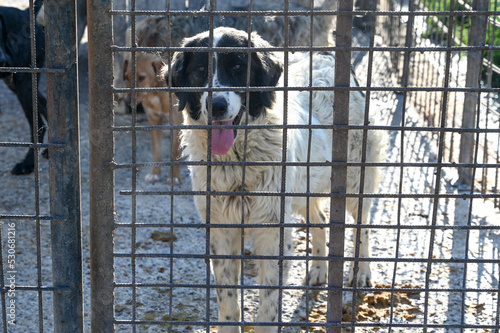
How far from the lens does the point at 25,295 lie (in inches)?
181

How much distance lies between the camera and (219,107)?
11.4 feet

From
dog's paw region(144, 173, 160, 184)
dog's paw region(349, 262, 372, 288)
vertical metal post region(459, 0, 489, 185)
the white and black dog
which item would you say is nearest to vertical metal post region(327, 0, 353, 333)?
the white and black dog

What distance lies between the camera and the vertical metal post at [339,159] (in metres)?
2.68

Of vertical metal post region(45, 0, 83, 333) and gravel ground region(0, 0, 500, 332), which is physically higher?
vertical metal post region(45, 0, 83, 333)

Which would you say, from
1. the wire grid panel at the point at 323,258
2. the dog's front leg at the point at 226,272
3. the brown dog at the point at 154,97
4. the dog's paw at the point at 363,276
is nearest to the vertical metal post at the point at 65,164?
the wire grid panel at the point at 323,258

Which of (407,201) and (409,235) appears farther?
(407,201)

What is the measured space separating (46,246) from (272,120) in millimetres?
2582

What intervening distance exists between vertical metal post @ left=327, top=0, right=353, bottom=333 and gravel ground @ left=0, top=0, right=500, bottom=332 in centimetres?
18

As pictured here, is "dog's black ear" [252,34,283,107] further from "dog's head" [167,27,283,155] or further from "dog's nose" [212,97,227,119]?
"dog's nose" [212,97,227,119]

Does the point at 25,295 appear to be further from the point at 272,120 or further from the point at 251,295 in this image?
the point at 272,120

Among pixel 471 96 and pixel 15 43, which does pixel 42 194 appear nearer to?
pixel 15 43

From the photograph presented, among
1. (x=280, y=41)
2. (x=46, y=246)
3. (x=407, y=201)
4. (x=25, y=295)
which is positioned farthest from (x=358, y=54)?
(x=25, y=295)

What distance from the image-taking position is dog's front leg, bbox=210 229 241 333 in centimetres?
393

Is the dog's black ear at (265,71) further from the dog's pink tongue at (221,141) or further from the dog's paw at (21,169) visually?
the dog's paw at (21,169)
